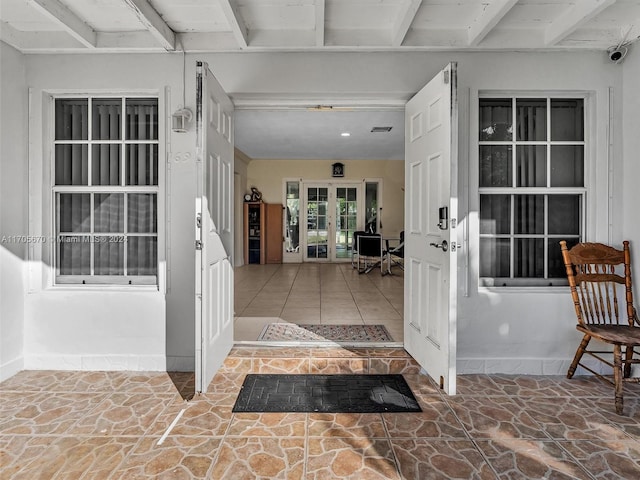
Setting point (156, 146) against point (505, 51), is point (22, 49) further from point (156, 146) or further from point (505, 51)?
point (505, 51)

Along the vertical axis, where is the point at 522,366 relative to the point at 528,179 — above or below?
below

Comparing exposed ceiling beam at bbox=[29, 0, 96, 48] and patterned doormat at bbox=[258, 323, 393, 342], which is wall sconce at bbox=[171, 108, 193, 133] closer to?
exposed ceiling beam at bbox=[29, 0, 96, 48]

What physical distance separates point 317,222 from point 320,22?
7.10 metres

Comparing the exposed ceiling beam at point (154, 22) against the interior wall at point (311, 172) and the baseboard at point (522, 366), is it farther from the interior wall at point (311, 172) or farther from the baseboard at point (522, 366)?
the interior wall at point (311, 172)

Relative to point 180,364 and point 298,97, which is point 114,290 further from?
point 298,97

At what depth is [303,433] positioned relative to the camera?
6.88ft

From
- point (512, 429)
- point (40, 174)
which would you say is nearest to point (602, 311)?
point (512, 429)

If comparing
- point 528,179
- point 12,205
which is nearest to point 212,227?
point 12,205

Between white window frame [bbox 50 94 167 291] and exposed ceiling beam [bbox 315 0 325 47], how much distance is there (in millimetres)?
1249

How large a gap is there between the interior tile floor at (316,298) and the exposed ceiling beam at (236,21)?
231 cm

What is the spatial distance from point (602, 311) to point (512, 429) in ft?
4.11

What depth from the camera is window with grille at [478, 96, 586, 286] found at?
2.97 meters

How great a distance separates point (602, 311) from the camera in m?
2.74

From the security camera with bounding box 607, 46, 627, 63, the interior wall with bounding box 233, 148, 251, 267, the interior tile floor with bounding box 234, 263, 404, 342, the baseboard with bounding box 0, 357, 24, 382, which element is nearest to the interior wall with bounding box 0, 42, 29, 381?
the baseboard with bounding box 0, 357, 24, 382
